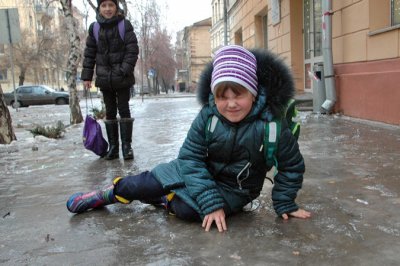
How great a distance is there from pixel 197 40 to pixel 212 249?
67.4 m

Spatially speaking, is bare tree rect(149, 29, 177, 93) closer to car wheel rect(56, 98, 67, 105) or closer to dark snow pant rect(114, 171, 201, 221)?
car wheel rect(56, 98, 67, 105)

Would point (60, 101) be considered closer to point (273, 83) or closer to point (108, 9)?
point (108, 9)

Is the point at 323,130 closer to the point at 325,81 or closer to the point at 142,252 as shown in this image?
the point at 325,81

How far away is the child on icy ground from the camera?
257 centimetres

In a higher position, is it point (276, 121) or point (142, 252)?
point (276, 121)

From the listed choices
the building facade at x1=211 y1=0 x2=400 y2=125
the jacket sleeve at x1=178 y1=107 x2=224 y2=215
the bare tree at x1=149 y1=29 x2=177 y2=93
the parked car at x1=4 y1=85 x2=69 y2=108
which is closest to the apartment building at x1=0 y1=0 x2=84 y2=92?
the bare tree at x1=149 y1=29 x2=177 y2=93

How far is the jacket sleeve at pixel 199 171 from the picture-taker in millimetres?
2627

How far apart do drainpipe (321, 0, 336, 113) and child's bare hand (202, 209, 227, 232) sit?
23.0 feet

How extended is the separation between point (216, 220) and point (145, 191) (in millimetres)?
559

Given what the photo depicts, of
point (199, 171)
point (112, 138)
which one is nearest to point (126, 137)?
point (112, 138)

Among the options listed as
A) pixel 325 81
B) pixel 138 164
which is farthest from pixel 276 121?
pixel 325 81

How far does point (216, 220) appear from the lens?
2631 mm

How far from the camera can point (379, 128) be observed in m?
6.80

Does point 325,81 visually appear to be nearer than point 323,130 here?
No
